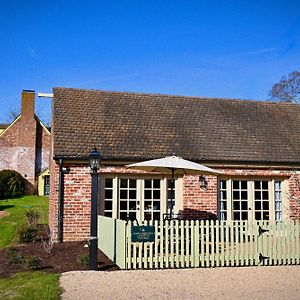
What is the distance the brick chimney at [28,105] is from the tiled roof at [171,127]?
1693cm

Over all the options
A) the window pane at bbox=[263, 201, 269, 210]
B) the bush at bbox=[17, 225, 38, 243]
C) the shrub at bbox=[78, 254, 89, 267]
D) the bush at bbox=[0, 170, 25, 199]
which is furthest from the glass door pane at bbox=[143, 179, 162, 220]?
the bush at bbox=[0, 170, 25, 199]

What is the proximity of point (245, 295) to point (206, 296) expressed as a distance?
0.69 meters

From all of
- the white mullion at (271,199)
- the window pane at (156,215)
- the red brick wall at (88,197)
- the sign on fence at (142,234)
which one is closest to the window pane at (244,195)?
the red brick wall at (88,197)

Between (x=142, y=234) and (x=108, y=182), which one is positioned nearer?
(x=142, y=234)

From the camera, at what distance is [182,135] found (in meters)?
16.0

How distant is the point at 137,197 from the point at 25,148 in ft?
70.1

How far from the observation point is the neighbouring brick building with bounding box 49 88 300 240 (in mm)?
13977

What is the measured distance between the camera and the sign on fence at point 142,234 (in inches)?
377

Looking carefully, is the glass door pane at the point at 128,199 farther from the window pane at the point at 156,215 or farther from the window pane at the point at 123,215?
the window pane at the point at 156,215

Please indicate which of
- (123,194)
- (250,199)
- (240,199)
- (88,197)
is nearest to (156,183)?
(123,194)

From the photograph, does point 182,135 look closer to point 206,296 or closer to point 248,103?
point 248,103

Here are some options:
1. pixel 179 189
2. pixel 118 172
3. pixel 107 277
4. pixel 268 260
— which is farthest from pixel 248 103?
pixel 107 277

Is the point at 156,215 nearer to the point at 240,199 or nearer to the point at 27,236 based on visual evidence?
the point at 240,199

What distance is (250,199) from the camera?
50.2ft
